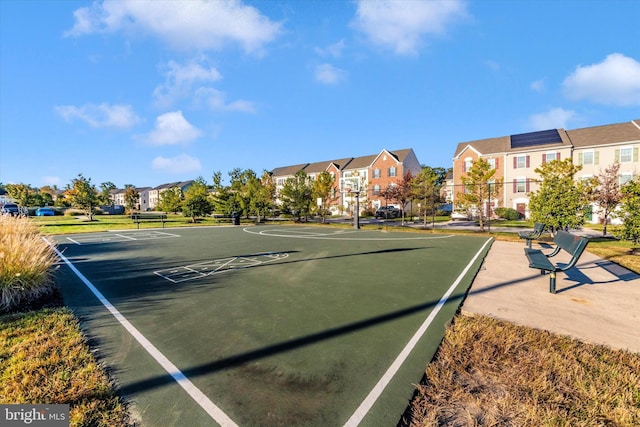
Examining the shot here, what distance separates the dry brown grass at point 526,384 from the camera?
2424mm

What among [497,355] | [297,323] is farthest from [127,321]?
[497,355]

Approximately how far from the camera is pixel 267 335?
4020 mm

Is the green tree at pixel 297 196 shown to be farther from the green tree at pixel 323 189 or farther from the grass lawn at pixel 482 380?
the grass lawn at pixel 482 380

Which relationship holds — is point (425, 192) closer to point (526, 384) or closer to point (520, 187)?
point (520, 187)

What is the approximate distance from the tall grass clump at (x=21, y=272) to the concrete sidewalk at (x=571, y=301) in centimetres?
856

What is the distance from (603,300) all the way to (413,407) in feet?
17.9

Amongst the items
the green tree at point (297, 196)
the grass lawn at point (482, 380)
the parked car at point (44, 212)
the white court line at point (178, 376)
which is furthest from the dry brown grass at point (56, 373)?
the parked car at point (44, 212)

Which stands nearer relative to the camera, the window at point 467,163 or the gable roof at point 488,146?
the gable roof at point 488,146

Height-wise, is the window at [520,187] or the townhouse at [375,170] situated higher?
the townhouse at [375,170]

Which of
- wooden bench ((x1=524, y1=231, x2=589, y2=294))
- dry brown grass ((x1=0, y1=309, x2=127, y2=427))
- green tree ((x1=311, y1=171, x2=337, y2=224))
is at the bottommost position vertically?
dry brown grass ((x1=0, y1=309, x2=127, y2=427))

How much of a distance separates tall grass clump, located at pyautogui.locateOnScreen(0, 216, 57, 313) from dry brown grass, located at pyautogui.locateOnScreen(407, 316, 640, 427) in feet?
Result: 24.3

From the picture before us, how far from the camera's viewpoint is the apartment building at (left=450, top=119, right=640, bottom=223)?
30.6 meters

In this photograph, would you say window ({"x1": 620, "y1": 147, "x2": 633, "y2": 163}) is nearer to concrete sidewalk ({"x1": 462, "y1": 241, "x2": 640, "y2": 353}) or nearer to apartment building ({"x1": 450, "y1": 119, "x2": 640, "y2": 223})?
apartment building ({"x1": 450, "y1": 119, "x2": 640, "y2": 223})

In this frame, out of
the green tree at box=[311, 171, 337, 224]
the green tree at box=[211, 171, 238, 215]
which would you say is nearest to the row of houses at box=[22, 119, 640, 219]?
the green tree at box=[311, 171, 337, 224]
